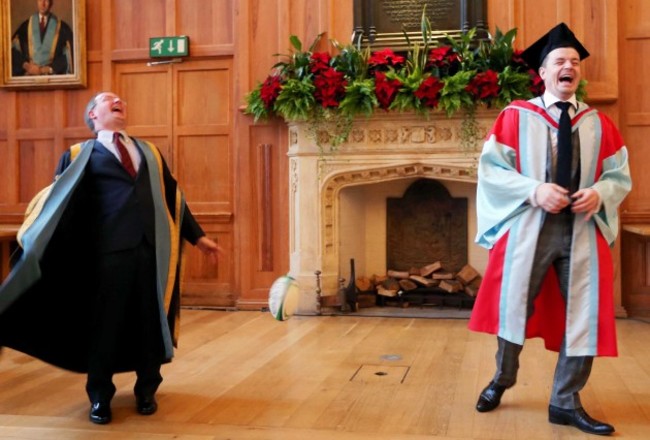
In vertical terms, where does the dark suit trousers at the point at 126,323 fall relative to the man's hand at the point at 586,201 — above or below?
below

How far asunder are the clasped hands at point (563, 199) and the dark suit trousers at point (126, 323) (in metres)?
1.71

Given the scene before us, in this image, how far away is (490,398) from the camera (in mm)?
3461

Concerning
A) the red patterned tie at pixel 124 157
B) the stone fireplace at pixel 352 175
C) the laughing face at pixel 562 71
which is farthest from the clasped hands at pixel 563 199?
the stone fireplace at pixel 352 175

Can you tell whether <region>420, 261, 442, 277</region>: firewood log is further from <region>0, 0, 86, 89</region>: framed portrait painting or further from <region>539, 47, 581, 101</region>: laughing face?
<region>539, 47, 581, 101</region>: laughing face

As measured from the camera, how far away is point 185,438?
3125 mm

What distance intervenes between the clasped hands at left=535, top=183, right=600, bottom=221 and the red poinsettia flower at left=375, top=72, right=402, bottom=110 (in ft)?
9.53

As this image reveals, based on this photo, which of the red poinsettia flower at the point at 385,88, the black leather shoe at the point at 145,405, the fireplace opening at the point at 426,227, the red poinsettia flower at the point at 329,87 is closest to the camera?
the black leather shoe at the point at 145,405

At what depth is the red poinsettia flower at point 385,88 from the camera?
5895mm

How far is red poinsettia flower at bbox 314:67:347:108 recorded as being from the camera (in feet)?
19.7

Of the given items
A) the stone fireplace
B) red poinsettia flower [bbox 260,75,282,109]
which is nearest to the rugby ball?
the stone fireplace

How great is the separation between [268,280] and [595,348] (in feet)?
12.5

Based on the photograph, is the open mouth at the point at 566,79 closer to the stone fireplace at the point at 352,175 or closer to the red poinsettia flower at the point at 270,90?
the stone fireplace at the point at 352,175

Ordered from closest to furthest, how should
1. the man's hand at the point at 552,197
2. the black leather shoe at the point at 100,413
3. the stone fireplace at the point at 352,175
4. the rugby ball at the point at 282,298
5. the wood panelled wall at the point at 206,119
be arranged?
the man's hand at the point at 552,197
the black leather shoe at the point at 100,413
the rugby ball at the point at 282,298
the stone fireplace at the point at 352,175
the wood panelled wall at the point at 206,119

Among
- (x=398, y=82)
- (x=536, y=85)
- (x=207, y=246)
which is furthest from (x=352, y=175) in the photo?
(x=207, y=246)
